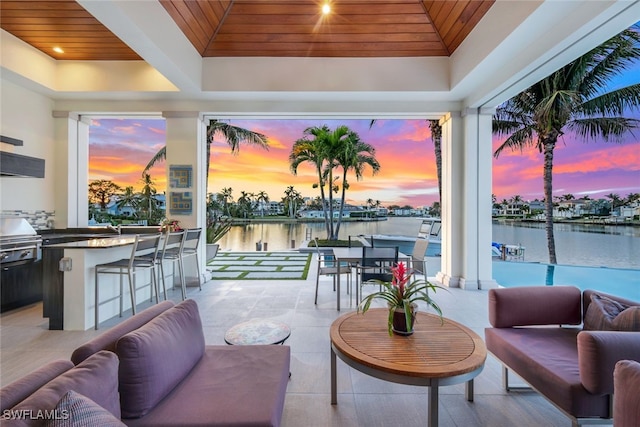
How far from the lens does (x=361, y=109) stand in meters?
4.88

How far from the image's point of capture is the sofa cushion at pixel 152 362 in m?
1.20

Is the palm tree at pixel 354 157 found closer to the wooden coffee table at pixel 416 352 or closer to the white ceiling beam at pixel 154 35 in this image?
the white ceiling beam at pixel 154 35

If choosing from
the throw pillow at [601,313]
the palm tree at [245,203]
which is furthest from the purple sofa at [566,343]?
the palm tree at [245,203]

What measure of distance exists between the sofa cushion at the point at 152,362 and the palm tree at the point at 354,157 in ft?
27.5

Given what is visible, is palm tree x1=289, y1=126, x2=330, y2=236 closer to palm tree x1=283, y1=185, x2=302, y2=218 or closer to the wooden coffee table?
palm tree x1=283, y1=185, x2=302, y2=218

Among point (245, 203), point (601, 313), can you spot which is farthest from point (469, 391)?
point (245, 203)

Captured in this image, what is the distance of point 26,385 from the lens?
95 cm

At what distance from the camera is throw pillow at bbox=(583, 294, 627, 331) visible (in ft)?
5.84

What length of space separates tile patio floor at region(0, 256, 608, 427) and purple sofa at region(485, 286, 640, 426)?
0.97 ft

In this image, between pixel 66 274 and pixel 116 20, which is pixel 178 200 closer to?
pixel 66 274

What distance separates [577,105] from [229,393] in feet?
27.7

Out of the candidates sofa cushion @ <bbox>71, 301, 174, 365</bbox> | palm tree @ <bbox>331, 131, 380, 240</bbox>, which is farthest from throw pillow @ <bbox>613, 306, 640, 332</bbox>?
palm tree @ <bbox>331, 131, 380, 240</bbox>

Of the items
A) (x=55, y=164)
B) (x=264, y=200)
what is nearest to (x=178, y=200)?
(x=55, y=164)

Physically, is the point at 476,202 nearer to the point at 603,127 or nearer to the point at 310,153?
the point at 603,127
